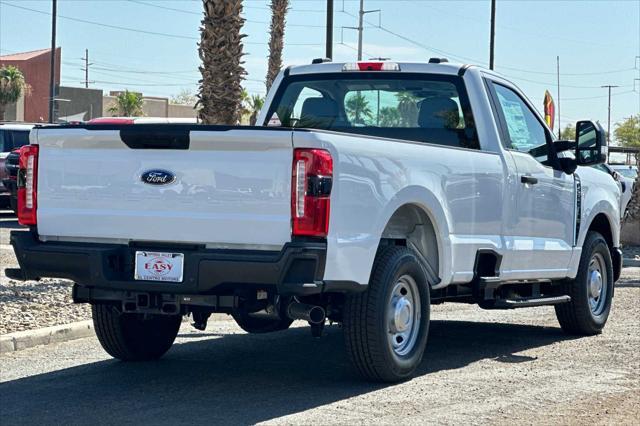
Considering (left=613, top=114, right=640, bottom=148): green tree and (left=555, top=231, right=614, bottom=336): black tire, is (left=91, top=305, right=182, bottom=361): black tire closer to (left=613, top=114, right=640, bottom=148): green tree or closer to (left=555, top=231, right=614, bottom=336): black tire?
(left=555, top=231, right=614, bottom=336): black tire

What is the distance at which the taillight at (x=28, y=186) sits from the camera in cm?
783

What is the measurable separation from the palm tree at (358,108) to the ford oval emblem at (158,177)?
9.09 feet

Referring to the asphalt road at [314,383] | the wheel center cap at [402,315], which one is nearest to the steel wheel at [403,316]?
the wheel center cap at [402,315]

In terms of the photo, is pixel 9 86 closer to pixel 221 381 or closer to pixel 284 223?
pixel 221 381

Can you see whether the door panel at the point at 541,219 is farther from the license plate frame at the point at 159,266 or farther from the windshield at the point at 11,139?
the windshield at the point at 11,139

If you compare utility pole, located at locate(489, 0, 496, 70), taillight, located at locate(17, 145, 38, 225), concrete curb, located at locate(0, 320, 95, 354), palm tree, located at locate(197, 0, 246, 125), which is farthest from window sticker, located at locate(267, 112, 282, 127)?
utility pole, located at locate(489, 0, 496, 70)

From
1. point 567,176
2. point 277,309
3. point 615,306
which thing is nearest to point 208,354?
point 277,309

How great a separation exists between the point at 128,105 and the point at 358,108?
7142 cm

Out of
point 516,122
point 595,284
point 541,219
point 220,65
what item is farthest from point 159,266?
point 220,65

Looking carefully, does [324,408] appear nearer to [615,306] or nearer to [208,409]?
[208,409]

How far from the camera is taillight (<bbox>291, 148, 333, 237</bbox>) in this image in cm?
707

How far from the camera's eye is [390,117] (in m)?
9.82

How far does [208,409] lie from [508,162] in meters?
3.46

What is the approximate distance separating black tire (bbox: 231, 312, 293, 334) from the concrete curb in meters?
1.94
